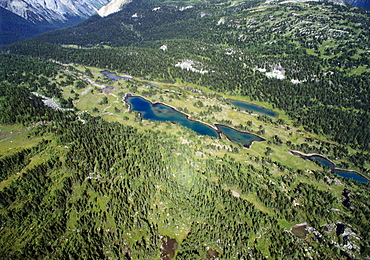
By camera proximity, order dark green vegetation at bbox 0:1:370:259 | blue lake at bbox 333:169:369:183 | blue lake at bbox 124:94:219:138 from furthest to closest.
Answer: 1. blue lake at bbox 124:94:219:138
2. blue lake at bbox 333:169:369:183
3. dark green vegetation at bbox 0:1:370:259

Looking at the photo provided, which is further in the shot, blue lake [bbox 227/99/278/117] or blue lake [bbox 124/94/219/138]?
blue lake [bbox 227/99/278/117]

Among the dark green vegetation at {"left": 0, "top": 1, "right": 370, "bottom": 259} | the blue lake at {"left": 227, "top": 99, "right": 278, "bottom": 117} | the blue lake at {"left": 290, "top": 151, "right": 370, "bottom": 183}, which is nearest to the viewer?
the dark green vegetation at {"left": 0, "top": 1, "right": 370, "bottom": 259}

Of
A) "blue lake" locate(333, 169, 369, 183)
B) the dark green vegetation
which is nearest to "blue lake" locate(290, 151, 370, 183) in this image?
"blue lake" locate(333, 169, 369, 183)

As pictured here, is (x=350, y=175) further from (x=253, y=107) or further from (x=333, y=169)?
(x=253, y=107)

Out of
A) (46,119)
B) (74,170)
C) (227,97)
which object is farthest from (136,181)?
(227,97)

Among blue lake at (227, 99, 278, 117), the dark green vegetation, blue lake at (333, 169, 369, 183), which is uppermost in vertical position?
blue lake at (227, 99, 278, 117)

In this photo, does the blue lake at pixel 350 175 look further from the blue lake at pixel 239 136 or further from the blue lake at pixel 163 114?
the blue lake at pixel 163 114

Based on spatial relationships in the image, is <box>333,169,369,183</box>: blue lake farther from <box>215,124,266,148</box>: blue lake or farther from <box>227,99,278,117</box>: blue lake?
<box>227,99,278,117</box>: blue lake

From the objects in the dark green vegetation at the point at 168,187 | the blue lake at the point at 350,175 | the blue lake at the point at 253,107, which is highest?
the blue lake at the point at 253,107

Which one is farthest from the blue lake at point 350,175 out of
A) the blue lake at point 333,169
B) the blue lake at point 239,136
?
the blue lake at point 239,136
